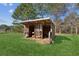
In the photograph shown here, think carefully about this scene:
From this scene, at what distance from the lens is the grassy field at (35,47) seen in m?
3.28

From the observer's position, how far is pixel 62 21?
10.8 feet

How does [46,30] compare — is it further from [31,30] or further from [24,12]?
[24,12]

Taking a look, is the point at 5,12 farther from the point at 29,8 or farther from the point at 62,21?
the point at 62,21

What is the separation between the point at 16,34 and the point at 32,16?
217 mm

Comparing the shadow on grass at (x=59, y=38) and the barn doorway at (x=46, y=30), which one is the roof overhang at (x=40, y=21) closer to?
the barn doorway at (x=46, y=30)

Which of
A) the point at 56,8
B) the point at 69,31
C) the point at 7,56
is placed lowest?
the point at 7,56

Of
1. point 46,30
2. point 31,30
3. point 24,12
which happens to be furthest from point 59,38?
point 24,12

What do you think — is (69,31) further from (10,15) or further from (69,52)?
(10,15)

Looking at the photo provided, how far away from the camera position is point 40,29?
10.9 ft

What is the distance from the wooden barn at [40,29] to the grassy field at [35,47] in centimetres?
6

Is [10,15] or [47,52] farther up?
[10,15]

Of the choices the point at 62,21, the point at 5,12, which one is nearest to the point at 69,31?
the point at 62,21

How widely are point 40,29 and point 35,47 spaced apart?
6.7 inches

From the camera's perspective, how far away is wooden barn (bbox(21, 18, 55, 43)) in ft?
10.8
